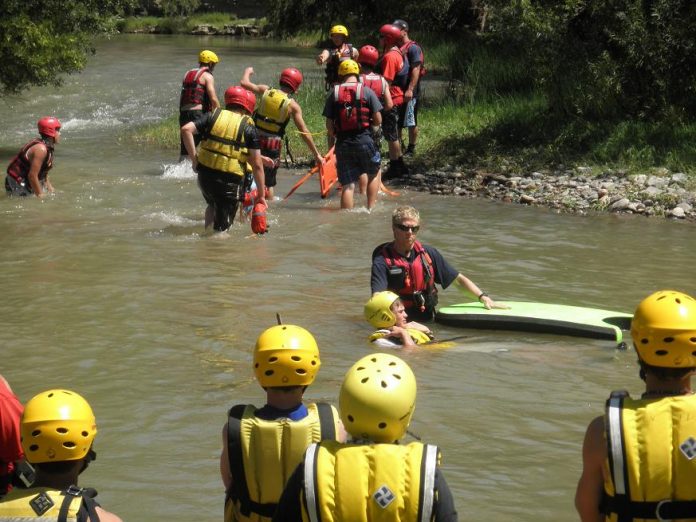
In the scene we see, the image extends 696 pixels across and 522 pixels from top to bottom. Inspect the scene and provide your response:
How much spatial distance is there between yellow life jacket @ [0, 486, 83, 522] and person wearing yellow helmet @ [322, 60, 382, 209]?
9.00 metres

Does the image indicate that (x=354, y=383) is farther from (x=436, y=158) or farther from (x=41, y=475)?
(x=436, y=158)

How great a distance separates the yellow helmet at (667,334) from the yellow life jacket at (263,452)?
3.35ft

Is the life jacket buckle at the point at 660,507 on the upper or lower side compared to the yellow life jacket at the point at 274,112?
upper

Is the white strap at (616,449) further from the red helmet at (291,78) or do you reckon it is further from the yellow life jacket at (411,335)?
the red helmet at (291,78)

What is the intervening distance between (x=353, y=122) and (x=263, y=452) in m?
8.63

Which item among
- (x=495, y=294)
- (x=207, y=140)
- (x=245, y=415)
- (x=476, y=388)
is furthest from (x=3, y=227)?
(x=245, y=415)

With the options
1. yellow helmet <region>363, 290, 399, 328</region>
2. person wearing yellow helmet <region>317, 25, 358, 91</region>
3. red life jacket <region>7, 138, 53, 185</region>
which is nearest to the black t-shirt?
yellow helmet <region>363, 290, 399, 328</region>

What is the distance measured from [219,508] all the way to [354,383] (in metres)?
2.17

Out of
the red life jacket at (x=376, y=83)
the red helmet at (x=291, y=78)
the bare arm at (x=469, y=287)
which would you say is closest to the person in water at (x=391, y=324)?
the bare arm at (x=469, y=287)

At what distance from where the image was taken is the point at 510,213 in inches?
492

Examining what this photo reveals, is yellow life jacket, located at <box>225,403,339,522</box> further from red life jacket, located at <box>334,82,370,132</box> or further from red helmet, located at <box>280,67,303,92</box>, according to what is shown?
red helmet, located at <box>280,67,303,92</box>

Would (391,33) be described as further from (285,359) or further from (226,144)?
(285,359)

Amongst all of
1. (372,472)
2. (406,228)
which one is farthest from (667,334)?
(406,228)

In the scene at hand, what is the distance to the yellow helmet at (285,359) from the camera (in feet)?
11.5
